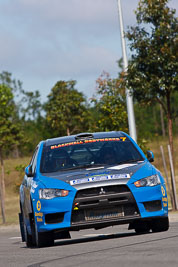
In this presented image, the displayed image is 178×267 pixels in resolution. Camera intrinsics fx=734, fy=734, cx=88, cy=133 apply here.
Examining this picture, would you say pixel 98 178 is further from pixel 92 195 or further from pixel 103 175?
pixel 92 195

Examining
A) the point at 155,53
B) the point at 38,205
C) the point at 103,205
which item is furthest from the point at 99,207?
the point at 155,53

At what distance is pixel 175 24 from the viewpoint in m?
20.3

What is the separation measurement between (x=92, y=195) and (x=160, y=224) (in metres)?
1.38

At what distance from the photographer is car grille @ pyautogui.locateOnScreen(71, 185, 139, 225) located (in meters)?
9.95

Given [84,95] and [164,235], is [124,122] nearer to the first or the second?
[84,95]

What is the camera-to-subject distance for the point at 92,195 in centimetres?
997

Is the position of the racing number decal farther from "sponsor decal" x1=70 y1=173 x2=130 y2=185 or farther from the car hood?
"sponsor decal" x1=70 y1=173 x2=130 y2=185

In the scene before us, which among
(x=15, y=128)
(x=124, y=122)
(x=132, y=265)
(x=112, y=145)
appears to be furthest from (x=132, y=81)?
(x=15, y=128)

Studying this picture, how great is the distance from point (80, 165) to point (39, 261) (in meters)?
2.48

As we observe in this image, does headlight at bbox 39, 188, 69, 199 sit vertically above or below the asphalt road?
above

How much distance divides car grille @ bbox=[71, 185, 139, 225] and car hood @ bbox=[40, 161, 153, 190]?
9 centimetres

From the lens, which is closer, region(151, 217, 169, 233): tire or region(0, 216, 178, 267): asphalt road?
region(0, 216, 178, 267): asphalt road

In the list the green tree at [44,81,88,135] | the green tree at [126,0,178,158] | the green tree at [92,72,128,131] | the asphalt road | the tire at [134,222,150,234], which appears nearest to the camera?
the asphalt road

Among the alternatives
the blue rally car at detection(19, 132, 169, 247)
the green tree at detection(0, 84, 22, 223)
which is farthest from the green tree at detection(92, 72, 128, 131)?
the blue rally car at detection(19, 132, 169, 247)
